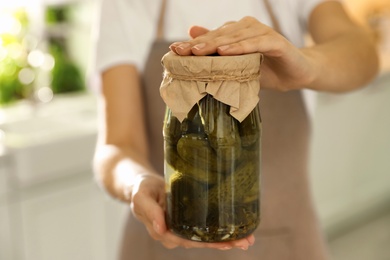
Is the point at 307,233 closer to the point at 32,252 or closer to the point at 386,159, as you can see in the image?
the point at 32,252

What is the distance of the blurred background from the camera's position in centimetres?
229

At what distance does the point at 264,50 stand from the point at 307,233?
478mm

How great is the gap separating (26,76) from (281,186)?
1.85 meters

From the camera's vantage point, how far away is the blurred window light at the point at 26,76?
2.73 metres

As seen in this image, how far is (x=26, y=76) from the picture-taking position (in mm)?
2736

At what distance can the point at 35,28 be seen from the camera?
2.83 metres

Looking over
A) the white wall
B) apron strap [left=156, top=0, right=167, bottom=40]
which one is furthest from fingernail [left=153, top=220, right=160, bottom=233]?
the white wall

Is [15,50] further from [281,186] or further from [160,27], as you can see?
[281,186]

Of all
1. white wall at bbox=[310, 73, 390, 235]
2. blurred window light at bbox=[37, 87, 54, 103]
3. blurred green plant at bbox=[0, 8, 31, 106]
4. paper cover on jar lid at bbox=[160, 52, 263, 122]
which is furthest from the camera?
white wall at bbox=[310, 73, 390, 235]

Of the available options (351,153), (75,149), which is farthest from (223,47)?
(351,153)

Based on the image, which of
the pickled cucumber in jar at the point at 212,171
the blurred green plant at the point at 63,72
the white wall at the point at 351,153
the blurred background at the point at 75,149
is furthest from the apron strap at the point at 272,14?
the white wall at the point at 351,153

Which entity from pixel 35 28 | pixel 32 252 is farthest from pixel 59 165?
pixel 35 28

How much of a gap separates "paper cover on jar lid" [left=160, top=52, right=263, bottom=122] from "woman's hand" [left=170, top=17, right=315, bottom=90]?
0.04 ft

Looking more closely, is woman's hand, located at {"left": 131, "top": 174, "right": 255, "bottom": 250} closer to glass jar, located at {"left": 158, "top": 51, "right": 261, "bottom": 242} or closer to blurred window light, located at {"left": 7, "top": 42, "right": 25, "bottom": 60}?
glass jar, located at {"left": 158, "top": 51, "right": 261, "bottom": 242}
